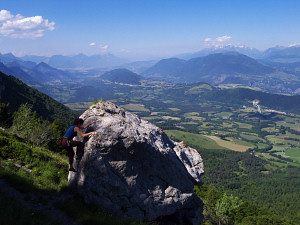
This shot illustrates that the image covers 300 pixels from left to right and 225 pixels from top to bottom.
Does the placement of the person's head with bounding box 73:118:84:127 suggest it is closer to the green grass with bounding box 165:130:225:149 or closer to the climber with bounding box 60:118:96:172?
the climber with bounding box 60:118:96:172

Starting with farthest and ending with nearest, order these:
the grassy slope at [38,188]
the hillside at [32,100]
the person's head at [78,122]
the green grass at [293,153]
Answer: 1. the green grass at [293,153]
2. the hillside at [32,100]
3. the person's head at [78,122]
4. the grassy slope at [38,188]

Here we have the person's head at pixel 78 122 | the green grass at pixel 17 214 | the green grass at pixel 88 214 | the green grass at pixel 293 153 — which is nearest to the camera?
the green grass at pixel 17 214

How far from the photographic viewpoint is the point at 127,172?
12.0 m

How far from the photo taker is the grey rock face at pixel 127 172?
11.5 meters

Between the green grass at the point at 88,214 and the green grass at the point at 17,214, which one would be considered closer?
the green grass at the point at 17,214

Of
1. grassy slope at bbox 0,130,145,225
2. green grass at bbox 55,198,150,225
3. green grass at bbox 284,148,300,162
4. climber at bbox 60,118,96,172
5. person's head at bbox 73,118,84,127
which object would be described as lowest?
green grass at bbox 284,148,300,162

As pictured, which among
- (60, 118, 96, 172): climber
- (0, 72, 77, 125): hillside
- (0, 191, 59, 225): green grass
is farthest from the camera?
(0, 72, 77, 125): hillside

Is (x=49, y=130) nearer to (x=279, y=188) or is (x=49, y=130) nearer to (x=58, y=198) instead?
(x=58, y=198)

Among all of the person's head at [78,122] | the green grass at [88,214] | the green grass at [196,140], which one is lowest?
the green grass at [196,140]

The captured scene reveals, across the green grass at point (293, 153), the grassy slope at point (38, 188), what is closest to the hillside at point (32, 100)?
the grassy slope at point (38, 188)

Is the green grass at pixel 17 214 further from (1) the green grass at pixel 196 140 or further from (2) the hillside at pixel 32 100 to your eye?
(1) the green grass at pixel 196 140

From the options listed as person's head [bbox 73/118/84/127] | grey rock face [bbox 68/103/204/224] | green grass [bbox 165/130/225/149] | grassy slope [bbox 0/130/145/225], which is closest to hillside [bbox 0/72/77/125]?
grassy slope [bbox 0/130/145/225]

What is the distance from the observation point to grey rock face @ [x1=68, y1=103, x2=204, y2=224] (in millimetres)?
11500

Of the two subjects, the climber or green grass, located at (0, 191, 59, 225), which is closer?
green grass, located at (0, 191, 59, 225)
